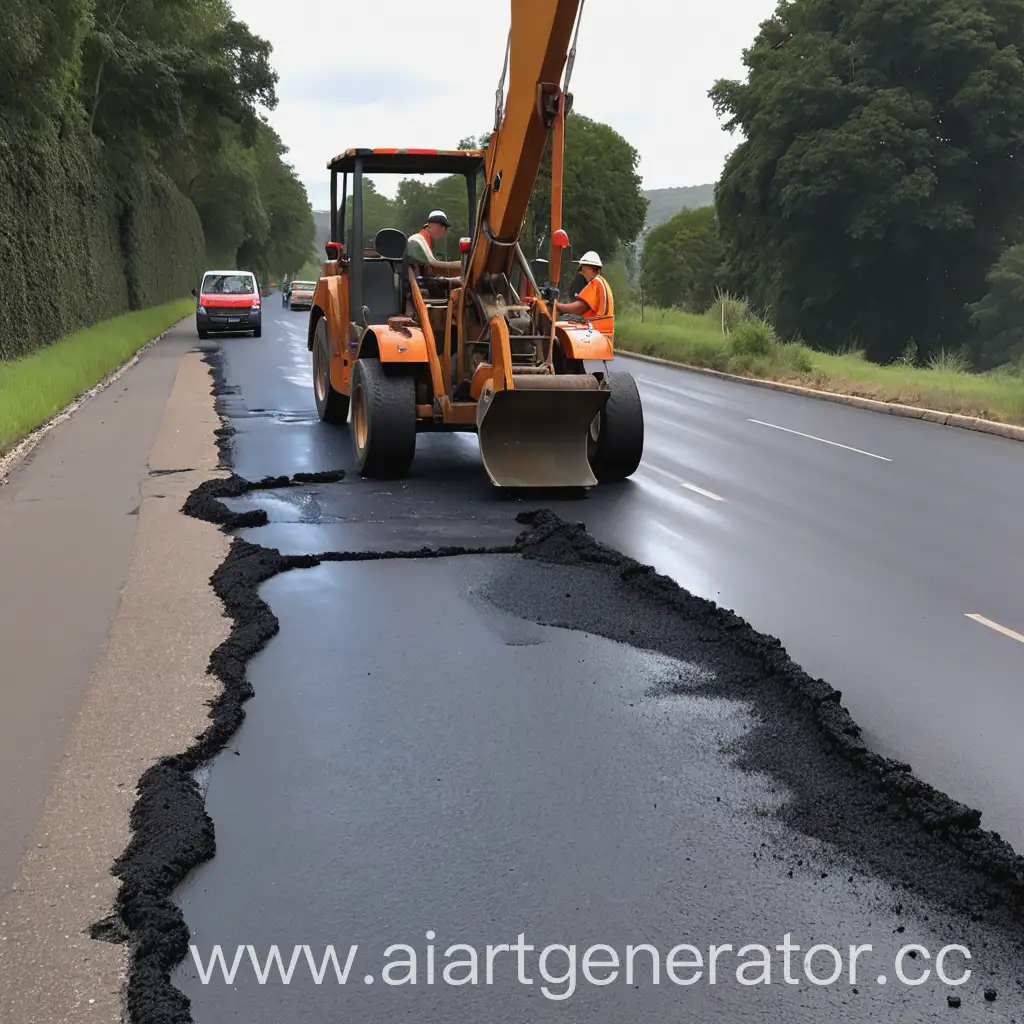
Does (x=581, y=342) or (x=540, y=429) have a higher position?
(x=581, y=342)

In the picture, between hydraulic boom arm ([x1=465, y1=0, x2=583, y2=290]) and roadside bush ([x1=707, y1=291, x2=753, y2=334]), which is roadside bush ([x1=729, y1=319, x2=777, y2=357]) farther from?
hydraulic boom arm ([x1=465, y1=0, x2=583, y2=290])

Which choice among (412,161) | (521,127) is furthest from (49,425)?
(521,127)

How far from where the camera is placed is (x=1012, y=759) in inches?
188

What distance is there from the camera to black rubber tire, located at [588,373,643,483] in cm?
1080

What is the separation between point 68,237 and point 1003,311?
29.4 m

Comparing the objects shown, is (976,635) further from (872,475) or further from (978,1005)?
(872,475)

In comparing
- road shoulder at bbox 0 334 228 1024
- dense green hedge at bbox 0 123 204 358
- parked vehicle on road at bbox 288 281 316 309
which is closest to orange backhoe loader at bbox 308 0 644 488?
road shoulder at bbox 0 334 228 1024

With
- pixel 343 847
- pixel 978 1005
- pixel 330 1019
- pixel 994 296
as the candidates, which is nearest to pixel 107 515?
pixel 343 847

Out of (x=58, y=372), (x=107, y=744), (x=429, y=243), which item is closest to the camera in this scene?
(x=107, y=744)

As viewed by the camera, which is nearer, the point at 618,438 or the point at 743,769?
the point at 743,769

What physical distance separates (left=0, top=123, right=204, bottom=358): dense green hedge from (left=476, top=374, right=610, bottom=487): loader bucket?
512 inches

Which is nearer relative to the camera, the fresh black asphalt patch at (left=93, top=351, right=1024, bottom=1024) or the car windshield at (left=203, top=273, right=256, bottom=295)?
the fresh black asphalt patch at (left=93, top=351, right=1024, bottom=1024)

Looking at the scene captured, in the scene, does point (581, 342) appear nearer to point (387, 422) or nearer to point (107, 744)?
point (387, 422)

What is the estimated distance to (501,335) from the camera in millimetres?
9859
